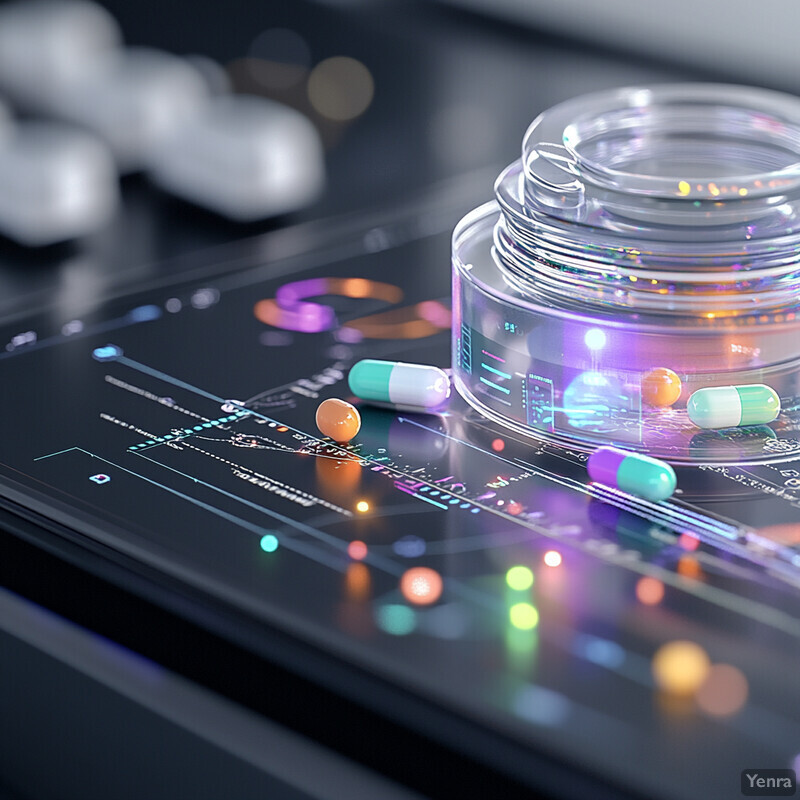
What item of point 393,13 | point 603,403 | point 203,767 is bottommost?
point 203,767

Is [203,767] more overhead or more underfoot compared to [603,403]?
more underfoot

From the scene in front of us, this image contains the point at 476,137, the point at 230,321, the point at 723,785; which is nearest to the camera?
the point at 723,785

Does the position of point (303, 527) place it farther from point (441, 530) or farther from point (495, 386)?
point (495, 386)

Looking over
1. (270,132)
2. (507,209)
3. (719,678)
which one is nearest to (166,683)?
(719,678)

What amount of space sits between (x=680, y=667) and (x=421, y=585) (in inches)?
5.5

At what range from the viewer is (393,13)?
183 cm

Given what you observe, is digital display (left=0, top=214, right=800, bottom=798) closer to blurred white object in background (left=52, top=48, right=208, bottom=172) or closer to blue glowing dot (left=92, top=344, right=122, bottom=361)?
blue glowing dot (left=92, top=344, right=122, bottom=361)

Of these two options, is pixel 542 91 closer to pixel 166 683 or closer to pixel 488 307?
pixel 488 307

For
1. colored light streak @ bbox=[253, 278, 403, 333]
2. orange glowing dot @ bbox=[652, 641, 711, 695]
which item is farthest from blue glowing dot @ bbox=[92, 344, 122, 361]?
orange glowing dot @ bbox=[652, 641, 711, 695]

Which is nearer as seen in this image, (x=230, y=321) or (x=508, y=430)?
(x=508, y=430)

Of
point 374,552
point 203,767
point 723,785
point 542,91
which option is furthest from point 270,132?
point 723,785

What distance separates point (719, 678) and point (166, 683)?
274 mm

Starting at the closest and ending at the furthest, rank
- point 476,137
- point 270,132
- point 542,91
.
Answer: point 270,132 → point 476,137 → point 542,91

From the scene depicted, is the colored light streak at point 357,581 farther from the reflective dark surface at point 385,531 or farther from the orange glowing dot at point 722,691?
the orange glowing dot at point 722,691
